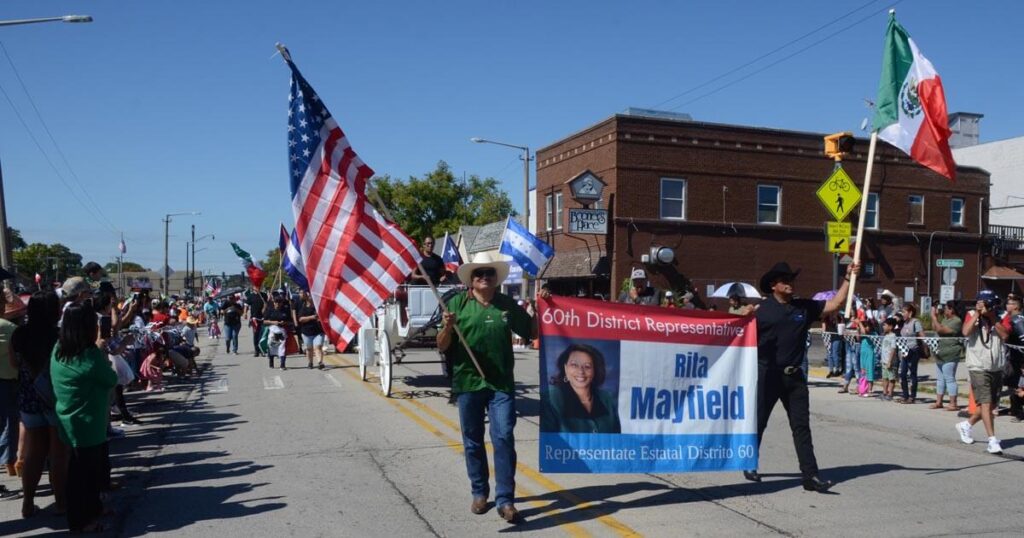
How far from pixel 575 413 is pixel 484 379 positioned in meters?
0.92

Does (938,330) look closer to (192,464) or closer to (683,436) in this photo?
(683,436)

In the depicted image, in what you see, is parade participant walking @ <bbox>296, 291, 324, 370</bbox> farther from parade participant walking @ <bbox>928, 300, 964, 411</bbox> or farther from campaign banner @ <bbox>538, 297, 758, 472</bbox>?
campaign banner @ <bbox>538, 297, 758, 472</bbox>

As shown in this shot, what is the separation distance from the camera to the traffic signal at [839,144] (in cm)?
1154

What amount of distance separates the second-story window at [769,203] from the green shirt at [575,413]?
1130 inches

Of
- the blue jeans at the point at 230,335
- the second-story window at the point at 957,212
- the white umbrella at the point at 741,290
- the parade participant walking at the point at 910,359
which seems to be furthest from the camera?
the second-story window at the point at 957,212

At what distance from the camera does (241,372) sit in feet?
66.0

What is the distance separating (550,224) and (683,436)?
2983cm

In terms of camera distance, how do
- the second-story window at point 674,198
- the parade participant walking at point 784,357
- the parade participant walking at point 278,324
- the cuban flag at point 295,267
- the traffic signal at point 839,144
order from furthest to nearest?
the second-story window at point 674,198 < the parade participant walking at point 278,324 < the cuban flag at point 295,267 < the traffic signal at point 839,144 < the parade participant walking at point 784,357

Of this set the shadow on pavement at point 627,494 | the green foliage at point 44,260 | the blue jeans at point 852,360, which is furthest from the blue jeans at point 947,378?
the green foliage at point 44,260

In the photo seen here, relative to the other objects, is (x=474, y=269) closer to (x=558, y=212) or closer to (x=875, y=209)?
(x=558, y=212)

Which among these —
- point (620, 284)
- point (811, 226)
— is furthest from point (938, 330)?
point (811, 226)

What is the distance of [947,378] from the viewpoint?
1356 cm

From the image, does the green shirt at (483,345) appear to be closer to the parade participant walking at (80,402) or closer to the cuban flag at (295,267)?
the parade participant walking at (80,402)

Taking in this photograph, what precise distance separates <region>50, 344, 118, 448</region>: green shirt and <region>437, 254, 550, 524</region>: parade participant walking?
2604mm
